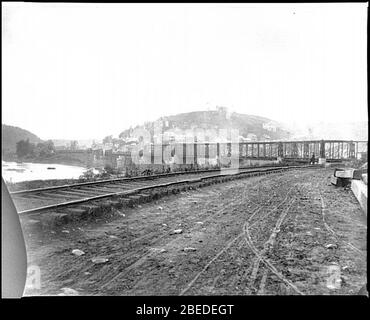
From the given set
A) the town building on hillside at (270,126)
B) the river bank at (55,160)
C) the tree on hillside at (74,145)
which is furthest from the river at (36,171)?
the town building on hillside at (270,126)

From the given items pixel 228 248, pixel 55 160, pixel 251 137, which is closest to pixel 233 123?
pixel 251 137

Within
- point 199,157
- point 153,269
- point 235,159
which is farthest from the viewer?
point 199,157

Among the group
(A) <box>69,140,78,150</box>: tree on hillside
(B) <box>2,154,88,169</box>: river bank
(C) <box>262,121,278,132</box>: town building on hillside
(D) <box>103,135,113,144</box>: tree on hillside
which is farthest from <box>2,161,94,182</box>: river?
(C) <box>262,121,278,132</box>: town building on hillside

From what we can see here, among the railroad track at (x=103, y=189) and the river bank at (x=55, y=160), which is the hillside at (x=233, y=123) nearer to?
the railroad track at (x=103, y=189)

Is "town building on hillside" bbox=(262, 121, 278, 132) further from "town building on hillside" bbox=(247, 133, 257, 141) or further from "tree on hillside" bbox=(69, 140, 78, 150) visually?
"tree on hillside" bbox=(69, 140, 78, 150)

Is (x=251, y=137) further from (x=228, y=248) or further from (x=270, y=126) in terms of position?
(x=228, y=248)
